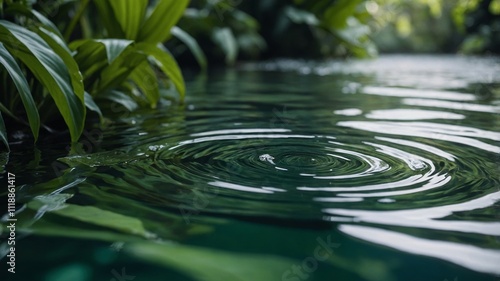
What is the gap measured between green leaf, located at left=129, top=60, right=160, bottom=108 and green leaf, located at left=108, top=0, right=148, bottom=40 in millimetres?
129

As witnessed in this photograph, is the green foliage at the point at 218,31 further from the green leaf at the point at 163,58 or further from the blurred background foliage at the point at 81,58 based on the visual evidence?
the green leaf at the point at 163,58

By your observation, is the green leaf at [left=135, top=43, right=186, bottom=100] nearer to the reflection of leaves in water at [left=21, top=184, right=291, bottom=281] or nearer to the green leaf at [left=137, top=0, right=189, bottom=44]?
the green leaf at [left=137, top=0, right=189, bottom=44]

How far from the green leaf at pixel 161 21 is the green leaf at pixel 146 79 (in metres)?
0.12

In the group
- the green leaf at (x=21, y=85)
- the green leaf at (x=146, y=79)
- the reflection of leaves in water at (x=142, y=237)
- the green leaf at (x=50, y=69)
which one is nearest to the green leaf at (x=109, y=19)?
the green leaf at (x=146, y=79)

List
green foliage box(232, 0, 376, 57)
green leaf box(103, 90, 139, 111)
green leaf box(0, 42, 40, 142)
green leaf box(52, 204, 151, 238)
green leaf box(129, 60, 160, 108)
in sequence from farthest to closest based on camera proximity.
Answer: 1. green foliage box(232, 0, 376, 57)
2. green leaf box(129, 60, 160, 108)
3. green leaf box(103, 90, 139, 111)
4. green leaf box(0, 42, 40, 142)
5. green leaf box(52, 204, 151, 238)

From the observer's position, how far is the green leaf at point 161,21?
196cm

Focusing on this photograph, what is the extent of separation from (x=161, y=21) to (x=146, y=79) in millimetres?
228

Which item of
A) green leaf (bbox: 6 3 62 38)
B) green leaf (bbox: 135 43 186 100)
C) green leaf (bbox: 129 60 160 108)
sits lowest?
green leaf (bbox: 129 60 160 108)

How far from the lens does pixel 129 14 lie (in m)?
1.91

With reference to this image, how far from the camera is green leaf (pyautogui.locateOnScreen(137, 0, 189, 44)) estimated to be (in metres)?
1.96

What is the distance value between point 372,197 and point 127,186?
0.45 meters

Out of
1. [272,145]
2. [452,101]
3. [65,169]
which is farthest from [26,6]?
[452,101]

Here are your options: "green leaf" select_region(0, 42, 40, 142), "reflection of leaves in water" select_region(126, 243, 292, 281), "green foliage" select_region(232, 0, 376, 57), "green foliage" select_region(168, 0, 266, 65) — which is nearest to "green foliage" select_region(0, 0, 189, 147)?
"green leaf" select_region(0, 42, 40, 142)

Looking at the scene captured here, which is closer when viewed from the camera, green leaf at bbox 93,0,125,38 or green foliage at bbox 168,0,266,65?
green leaf at bbox 93,0,125,38
